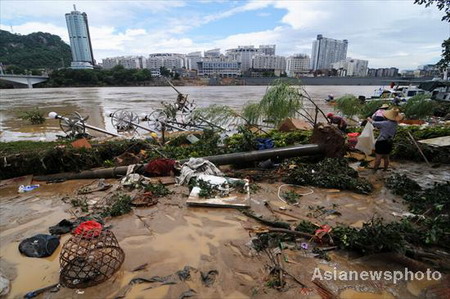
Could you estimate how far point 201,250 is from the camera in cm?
361

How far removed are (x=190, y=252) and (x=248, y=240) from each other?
893mm

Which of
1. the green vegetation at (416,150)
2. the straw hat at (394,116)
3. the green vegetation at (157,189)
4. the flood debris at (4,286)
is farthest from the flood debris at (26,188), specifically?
the green vegetation at (416,150)

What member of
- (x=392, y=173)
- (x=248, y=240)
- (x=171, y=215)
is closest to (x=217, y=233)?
(x=248, y=240)

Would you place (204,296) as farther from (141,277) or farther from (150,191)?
(150,191)

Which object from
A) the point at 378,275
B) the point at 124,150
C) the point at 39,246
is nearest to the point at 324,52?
the point at 124,150

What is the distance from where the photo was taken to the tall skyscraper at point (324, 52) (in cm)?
15512

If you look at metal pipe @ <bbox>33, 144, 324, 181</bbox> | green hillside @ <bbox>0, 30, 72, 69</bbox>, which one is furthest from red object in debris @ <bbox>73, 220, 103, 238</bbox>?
green hillside @ <bbox>0, 30, 72, 69</bbox>

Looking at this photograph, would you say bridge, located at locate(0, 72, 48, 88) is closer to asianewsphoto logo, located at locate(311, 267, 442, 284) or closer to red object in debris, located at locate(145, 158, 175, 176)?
red object in debris, located at locate(145, 158, 175, 176)

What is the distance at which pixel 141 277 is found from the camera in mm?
3072

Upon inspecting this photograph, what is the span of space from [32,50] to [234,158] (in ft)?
480

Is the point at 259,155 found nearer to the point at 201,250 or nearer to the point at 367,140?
the point at 367,140

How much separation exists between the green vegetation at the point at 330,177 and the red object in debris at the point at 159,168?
317 centimetres

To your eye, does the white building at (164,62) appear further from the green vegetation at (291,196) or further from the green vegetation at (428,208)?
the green vegetation at (428,208)

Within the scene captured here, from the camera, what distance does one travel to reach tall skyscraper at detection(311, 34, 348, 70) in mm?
155125
